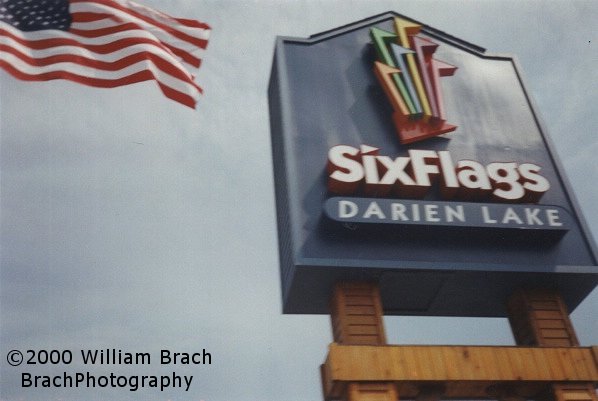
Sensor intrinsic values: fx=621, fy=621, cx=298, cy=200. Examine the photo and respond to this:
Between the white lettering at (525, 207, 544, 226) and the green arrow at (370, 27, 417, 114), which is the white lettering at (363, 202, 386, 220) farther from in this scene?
the green arrow at (370, 27, 417, 114)

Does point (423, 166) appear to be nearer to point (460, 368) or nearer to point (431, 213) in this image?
point (431, 213)

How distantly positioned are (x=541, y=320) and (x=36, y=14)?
42.2 ft

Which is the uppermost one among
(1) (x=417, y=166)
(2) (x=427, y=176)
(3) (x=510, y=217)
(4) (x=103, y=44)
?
(1) (x=417, y=166)

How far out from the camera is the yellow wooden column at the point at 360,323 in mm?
12484

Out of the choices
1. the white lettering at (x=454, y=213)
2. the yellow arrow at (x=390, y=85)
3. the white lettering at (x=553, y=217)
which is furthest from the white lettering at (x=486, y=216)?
the yellow arrow at (x=390, y=85)

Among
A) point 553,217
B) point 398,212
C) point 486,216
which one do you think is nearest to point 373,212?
point 398,212

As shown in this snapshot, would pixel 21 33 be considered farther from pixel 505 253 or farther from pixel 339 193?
pixel 505 253

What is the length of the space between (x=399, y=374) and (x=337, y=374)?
1.31m

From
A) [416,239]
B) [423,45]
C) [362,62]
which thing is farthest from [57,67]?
[423,45]

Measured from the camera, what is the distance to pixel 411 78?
18.0 meters

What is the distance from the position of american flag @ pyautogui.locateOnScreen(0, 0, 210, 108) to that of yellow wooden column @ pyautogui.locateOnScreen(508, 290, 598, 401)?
376 inches

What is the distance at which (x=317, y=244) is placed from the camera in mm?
14422

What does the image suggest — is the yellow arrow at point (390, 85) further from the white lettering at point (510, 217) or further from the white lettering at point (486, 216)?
the white lettering at point (510, 217)

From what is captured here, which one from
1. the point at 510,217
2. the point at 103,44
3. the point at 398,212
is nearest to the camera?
the point at 103,44
